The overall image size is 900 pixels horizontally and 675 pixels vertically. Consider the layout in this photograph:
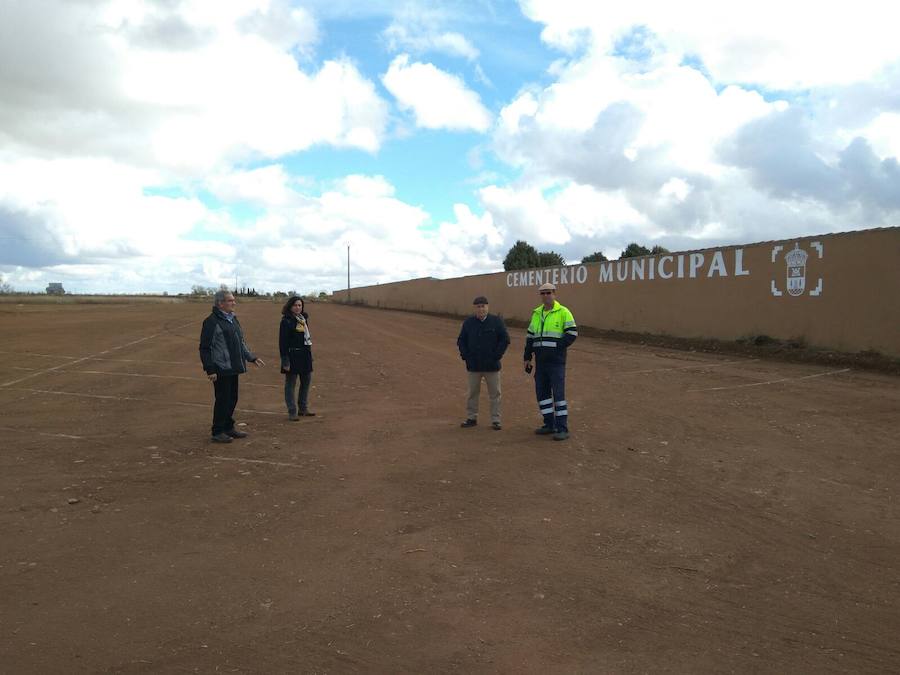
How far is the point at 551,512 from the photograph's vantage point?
5.71m

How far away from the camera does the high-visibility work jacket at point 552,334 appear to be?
8250mm

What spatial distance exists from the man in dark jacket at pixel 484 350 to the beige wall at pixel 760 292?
11398 millimetres

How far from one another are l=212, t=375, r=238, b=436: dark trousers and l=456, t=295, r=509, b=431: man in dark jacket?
2915 mm

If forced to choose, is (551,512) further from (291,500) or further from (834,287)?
(834,287)

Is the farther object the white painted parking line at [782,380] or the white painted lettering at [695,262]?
the white painted lettering at [695,262]

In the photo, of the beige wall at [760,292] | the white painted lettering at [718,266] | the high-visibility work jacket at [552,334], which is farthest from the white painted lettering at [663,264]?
the high-visibility work jacket at [552,334]

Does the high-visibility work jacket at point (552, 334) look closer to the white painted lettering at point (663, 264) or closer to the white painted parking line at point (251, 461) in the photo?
the white painted parking line at point (251, 461)

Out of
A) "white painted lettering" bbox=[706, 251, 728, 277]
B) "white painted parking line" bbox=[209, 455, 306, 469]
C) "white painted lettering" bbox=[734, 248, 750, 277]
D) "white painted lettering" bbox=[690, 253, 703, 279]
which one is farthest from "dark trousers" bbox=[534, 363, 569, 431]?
"white painted lettering" bbox=[690, 253, 703, 279]

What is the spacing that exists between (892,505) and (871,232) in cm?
1245

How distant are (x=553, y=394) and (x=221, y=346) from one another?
4.07 m

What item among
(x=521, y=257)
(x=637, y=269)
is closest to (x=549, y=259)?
(x=521, y=257)

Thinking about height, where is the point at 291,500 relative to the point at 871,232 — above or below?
below

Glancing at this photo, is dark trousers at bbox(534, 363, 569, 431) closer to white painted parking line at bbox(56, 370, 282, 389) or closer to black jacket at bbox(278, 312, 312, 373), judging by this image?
black jacket at bbox(278, 312, 312, 373)

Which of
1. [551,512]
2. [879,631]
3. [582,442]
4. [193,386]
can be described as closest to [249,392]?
[193,386]
